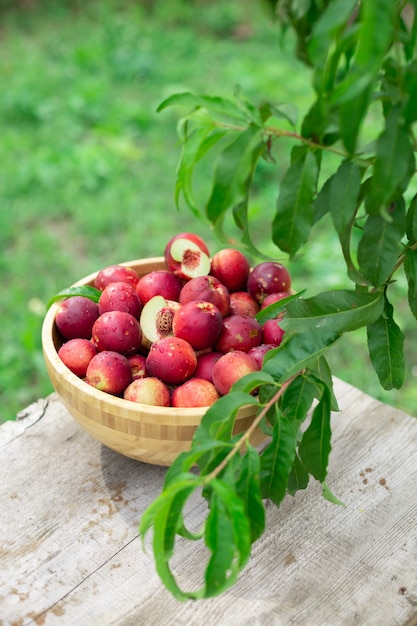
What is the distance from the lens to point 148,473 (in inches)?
61.6

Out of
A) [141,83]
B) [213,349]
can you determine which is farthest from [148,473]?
[141,83]

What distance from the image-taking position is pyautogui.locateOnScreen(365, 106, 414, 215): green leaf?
97cm

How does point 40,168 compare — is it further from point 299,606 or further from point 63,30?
point 299,606

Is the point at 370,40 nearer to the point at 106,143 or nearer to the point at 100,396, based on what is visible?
the point at 100,396

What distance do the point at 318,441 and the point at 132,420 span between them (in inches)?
13.6

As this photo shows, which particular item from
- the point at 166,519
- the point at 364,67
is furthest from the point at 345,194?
the point at 166,519

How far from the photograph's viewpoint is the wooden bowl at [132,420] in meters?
1.31

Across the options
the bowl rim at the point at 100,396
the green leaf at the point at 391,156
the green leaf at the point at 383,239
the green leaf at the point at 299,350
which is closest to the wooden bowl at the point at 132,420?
the bowl rim at the point at 100,396

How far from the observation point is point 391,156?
97cm

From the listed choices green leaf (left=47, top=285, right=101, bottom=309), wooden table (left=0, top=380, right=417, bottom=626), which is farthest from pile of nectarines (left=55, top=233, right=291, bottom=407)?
wooden table (left=0, top=380, right=417, bottom=626)

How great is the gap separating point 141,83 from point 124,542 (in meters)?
4.86

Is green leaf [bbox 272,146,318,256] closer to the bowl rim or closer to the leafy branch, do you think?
the leafy branch

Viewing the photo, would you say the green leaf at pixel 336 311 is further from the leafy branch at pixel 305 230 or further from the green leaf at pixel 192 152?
the green leaf at pixel 192 152

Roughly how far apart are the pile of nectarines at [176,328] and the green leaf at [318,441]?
0.19 metres
